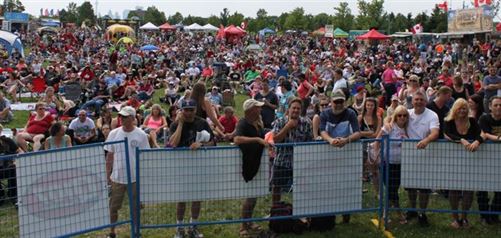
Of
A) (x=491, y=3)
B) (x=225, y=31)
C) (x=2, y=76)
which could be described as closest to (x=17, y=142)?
(x=2, y=76)

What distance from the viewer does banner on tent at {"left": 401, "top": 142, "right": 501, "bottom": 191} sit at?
725 centimetres

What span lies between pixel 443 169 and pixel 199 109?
341 centimetres

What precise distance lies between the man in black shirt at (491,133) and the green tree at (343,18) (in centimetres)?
8079

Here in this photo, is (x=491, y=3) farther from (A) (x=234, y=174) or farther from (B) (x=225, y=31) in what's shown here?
(A) (x=234, y=174)

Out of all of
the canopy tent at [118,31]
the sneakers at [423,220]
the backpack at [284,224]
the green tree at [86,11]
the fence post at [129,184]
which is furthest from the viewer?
the green tree at [86,11]

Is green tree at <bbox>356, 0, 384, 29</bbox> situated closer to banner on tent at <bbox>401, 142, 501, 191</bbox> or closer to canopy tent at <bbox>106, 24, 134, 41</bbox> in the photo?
canopy tent at <bbox>106, 24, 134, 41</bbox>

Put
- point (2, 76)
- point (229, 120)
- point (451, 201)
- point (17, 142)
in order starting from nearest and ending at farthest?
1. point (451, 201)
2. point (17, 142)
3. point (229, 120)
4. point (2, 76)

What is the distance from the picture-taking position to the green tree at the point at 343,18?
87.8 m

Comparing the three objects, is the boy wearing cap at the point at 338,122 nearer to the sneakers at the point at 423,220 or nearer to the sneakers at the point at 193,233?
the sneakers at the point at 423,220

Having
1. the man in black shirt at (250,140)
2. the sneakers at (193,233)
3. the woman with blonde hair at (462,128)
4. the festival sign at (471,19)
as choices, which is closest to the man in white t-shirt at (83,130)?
the sneakers at (193,233)

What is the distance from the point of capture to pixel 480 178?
730 centimetres

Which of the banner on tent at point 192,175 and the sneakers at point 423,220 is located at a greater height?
the banner on tent at point 192,175

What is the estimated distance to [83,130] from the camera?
10766mm

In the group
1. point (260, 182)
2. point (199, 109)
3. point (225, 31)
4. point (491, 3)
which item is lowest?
point (260, 182)
